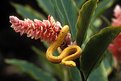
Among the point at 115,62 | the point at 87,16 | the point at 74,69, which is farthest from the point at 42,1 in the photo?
the point at 87,16

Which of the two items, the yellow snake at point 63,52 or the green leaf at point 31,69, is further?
the green leaf at point 31,69

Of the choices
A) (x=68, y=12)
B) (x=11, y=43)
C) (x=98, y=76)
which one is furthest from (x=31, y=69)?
(x=11, y=43)

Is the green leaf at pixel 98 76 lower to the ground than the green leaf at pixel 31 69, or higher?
higher

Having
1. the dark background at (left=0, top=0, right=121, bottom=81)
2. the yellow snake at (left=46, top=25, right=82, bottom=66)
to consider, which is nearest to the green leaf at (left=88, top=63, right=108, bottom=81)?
the yellow snake at (left=46, top=25, right=82, bottom=66)

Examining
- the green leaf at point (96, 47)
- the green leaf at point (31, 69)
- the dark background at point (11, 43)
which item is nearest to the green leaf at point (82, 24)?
the green leaf at point (96, 47)

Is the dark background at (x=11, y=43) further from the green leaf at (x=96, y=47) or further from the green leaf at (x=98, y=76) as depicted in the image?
the green leaf at (x=96, y=47)

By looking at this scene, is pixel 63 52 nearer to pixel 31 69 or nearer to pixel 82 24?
pixel 82 24
